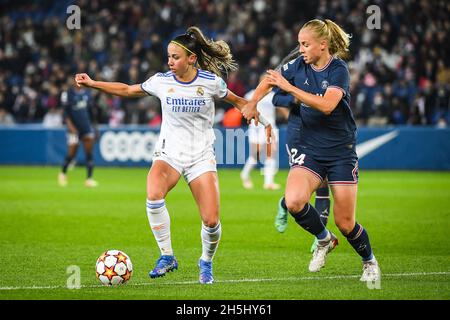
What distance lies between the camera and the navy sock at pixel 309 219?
28.1 ft

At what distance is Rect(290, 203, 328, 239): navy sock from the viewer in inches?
337

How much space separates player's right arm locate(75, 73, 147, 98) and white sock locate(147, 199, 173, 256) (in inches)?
42.3

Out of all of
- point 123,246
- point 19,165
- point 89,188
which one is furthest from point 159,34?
point 123,246

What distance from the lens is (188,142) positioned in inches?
333

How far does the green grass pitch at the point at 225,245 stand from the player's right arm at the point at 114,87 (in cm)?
179

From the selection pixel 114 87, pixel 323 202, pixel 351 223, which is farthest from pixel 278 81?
pixel 323 202

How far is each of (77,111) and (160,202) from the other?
487 inches

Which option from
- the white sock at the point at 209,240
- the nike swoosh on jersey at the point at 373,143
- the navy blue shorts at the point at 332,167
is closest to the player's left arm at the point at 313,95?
the navy blue shorts at the point at 332,167

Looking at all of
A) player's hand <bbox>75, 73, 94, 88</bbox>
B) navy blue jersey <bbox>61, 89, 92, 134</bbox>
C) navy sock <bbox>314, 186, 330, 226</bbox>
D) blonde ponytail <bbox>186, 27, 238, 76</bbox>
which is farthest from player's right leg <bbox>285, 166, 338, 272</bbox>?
navy blue jersey <bbox>61, 89, 92, 134</bbox>

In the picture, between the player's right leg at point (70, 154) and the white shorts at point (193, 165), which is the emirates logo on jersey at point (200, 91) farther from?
the player's right leg at point (70, 154)

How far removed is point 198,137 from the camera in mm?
8508

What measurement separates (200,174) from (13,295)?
2.05m

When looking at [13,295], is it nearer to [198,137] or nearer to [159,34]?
[198,137]

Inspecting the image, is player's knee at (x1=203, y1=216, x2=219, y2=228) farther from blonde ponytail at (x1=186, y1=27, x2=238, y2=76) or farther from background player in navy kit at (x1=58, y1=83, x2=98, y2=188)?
background player in navy kit at (x1=58, y1=83, x2=98, y2=188)
